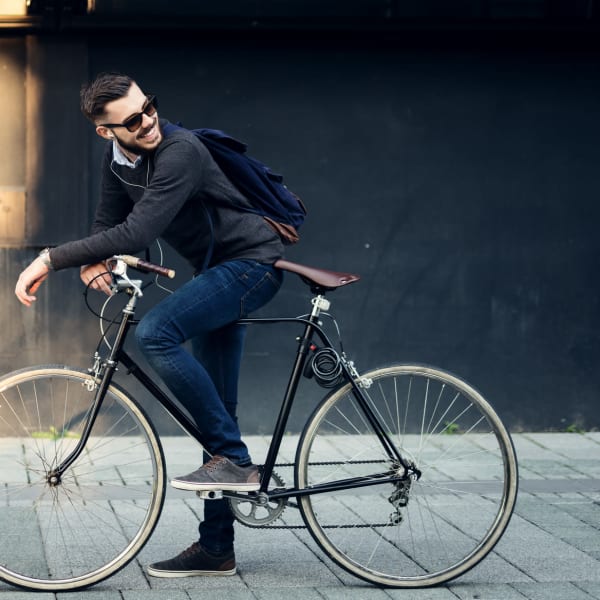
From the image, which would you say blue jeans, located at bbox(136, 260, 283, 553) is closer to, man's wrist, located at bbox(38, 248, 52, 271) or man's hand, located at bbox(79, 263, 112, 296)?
man's hand, located at bbox(79, 263, 112, 296)

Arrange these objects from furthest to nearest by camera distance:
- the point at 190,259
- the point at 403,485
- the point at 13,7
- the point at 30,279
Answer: the point at 13,7, the point at 190,259, the point at 403,485, the point at 30,279

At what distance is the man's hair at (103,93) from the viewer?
444cm

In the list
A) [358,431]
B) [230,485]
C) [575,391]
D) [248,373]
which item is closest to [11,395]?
[230,485]

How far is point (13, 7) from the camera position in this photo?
7113 millimetres

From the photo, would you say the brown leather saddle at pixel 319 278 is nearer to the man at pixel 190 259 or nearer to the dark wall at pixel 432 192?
the man at pixel 190 259

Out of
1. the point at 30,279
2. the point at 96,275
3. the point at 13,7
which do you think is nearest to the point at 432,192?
the point at 13,7

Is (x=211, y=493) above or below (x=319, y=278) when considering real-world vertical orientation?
below

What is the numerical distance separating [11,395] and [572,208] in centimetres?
427

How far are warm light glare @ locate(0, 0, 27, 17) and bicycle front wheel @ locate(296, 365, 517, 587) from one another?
342cm

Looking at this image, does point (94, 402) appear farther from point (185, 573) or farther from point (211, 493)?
point (185, 573)

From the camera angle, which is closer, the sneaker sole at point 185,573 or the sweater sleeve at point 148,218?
the sweater sleeve at point 148,218

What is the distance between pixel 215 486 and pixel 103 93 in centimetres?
148

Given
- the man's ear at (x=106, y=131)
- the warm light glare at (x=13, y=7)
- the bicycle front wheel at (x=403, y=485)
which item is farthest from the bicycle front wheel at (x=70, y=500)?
the warm light glare at (x=13, y=7)

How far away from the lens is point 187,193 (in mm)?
4426
